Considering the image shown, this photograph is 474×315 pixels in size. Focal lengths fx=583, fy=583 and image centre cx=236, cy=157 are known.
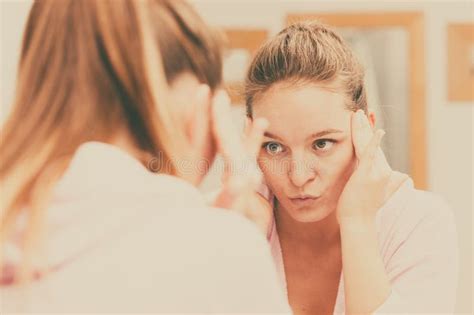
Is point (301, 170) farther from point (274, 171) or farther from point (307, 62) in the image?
point (307, 62)

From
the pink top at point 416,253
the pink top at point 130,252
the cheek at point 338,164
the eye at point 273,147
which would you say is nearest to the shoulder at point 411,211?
the pink top at point 416,253

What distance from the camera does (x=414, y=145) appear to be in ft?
6.63

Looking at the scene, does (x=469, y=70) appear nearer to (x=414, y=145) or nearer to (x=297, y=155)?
(x=414, y=145)

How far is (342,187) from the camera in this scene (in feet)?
3.19

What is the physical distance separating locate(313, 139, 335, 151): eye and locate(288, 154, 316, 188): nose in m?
0.02

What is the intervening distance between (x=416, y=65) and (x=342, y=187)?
1.17 m

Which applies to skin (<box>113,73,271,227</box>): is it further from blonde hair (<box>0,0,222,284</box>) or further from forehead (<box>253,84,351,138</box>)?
forehead (<box>253,84,351,138</box>)

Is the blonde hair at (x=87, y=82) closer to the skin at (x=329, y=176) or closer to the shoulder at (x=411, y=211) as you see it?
the skin at (x=329, y=176)

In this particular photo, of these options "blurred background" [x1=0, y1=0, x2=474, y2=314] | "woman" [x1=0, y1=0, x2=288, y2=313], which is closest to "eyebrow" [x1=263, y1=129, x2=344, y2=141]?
"woman" [x1=0, y1=0, x2=288, y2=313]

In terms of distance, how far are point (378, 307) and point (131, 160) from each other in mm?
442

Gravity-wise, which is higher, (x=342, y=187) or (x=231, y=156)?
(x=231, y=156)

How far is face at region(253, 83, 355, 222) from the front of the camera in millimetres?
896

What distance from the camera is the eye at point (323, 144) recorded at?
0.91 m

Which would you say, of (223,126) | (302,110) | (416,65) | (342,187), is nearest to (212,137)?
(223,126)
